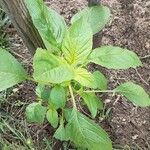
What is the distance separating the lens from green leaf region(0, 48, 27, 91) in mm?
1253

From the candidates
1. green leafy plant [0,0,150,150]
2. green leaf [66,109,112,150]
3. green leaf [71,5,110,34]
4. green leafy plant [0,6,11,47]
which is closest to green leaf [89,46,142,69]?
green leafy plant [0,0,150,150]

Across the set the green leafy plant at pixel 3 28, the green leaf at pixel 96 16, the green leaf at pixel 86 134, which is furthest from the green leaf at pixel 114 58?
the green leafy plant at pixel 3 28

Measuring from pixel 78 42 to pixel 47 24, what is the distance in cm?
11

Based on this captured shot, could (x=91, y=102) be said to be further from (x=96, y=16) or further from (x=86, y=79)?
(x=96, y=16)

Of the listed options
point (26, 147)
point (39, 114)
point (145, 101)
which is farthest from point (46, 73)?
point (26, 147)

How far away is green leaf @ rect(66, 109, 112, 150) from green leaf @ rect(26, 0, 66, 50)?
0.25 meters

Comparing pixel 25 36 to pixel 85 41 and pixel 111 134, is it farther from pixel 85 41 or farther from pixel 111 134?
pixel 111 134

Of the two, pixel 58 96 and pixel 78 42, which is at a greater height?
pixel 78 42

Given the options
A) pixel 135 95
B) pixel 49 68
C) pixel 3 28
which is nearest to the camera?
pixel 49 68

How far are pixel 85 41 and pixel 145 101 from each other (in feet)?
1.04

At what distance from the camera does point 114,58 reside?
1253 mm

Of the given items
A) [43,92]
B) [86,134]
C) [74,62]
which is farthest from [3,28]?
[86,134]

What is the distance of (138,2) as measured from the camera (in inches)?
77.0

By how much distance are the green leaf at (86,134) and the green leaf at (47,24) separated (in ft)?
0.83
